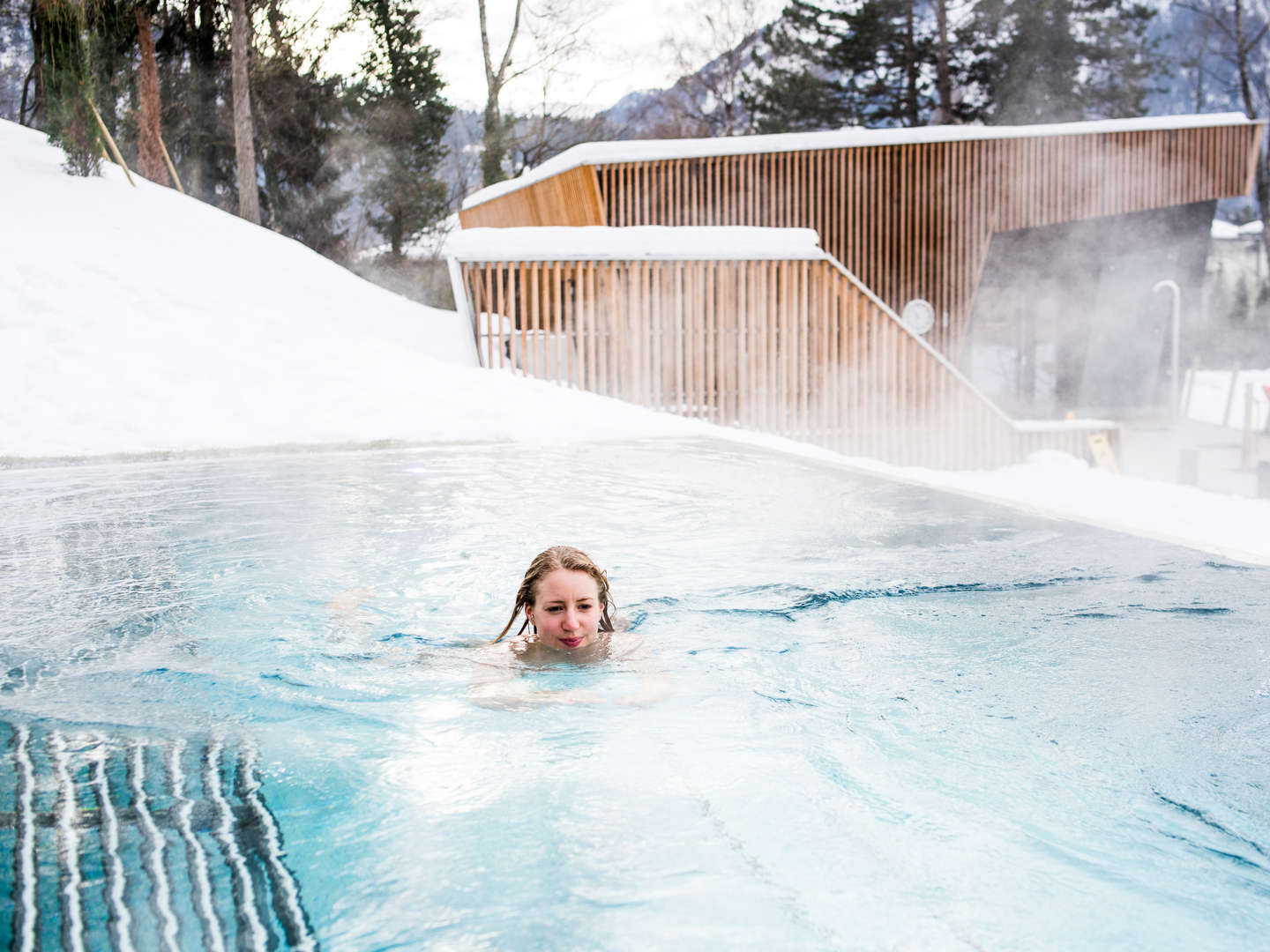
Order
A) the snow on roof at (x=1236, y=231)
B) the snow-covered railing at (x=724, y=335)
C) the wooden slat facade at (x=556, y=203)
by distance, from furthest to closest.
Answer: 1. the snow on roof at (x=1236, y=231)
2. the wooden slat facade at (x=556, y=203)
3. the snow-covered railing at (x=724, y=335)

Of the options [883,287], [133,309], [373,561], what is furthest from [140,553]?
[883,287]

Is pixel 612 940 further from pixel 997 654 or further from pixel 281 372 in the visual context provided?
pixel 281 372

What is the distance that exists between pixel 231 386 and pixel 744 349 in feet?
13.6

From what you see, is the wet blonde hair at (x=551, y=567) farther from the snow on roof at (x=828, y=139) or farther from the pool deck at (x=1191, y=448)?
the pool deck at (x=1191, y=448)

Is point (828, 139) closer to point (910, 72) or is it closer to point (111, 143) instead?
point (111, 143)

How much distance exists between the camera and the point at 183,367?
7.46 meters

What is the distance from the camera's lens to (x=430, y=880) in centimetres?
164

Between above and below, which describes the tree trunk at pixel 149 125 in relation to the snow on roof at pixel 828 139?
above

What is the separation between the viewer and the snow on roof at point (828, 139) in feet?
39.3

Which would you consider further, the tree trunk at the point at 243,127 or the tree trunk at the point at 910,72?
the tree trunk at the point at 910,72

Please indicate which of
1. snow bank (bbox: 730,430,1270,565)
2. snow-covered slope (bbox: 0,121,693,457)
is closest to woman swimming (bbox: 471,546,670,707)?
snow bank (bbox: 730,430,1270,565)

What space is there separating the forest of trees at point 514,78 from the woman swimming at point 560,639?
17469 mm

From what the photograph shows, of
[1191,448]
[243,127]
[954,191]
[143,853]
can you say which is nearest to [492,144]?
[243,127]

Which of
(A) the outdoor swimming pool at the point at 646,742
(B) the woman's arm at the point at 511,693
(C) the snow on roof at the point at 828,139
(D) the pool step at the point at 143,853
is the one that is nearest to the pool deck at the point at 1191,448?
(C) the snow on roof at the point at 828,139
